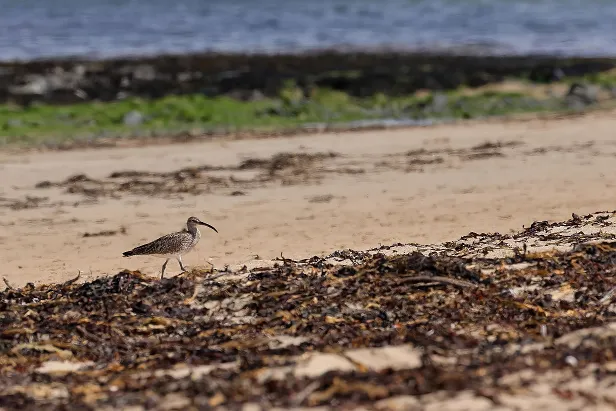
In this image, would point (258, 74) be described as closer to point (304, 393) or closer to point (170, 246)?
point (170, 246)

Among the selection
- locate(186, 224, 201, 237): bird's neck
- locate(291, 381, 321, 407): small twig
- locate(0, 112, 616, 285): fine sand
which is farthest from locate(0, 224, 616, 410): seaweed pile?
locate(0, 112, 616, 285): fine sand

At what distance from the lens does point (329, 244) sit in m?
10.4

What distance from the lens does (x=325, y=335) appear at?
21.7 ft

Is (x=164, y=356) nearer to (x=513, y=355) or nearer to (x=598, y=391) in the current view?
(x=513, y=355)

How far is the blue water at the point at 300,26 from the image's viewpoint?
32812mm

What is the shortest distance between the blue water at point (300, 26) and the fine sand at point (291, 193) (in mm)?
15145

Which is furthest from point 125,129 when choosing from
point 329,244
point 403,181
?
point 329,244

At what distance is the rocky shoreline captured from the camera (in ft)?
75.4

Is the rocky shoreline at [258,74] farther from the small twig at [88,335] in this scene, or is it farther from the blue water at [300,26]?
the small twig at [88,335]

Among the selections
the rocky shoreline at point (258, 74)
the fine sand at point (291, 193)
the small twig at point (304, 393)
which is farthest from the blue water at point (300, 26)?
the small twig at point (304, 393)

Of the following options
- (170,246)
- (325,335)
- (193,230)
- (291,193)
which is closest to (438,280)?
(325,335)

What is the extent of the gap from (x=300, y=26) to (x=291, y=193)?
29.0 meters

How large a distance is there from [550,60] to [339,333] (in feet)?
75.0

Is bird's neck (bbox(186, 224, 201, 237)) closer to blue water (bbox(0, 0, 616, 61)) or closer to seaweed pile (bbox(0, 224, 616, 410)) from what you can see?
seaweed pile (bbox(0, 224, 616, 410))
